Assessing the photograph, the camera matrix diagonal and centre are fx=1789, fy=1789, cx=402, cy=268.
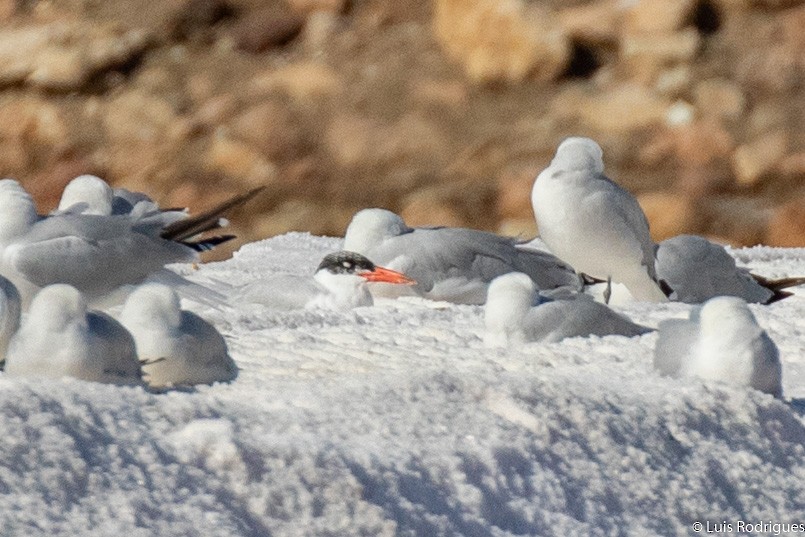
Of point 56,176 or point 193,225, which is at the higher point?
point 56,176

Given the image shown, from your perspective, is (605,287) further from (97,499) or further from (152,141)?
(152,141)

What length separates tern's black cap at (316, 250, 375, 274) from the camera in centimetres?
592

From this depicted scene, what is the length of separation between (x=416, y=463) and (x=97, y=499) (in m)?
0.57

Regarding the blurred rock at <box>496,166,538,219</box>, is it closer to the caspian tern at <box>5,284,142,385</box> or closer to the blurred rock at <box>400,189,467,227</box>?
the blurred rock at <box>400,189,467,227</box>

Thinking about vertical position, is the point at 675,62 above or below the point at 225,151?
above

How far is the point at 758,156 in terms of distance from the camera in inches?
390

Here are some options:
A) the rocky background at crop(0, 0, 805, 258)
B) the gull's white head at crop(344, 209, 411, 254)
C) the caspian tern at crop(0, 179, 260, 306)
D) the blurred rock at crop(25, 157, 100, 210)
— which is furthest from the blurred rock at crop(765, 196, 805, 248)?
the caspian tern at crop(0, 179, 260, 306)

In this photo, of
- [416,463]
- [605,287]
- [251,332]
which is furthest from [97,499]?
[605,287]

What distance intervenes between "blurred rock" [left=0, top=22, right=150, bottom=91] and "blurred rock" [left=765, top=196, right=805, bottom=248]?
13.2ft

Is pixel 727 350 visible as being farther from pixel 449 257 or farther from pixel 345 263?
pixel 449 257

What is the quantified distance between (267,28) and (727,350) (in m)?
7.65

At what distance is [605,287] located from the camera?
6641 mm

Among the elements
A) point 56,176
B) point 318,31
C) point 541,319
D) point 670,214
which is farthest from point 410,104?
point 541,319

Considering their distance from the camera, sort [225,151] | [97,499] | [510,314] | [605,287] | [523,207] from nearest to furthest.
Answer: [97,499]
[510,314]
[605,287]
[523,207]
[225,151]
